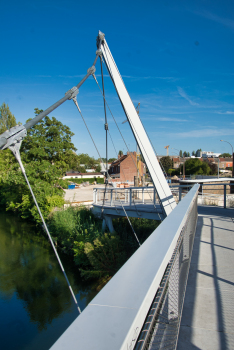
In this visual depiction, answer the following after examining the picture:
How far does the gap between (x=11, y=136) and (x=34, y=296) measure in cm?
846

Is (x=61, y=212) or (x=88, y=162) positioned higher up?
(x=88, y=162)

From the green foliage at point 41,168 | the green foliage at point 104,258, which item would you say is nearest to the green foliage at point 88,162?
the green foliage at point 41,168

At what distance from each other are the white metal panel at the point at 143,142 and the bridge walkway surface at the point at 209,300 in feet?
11.0

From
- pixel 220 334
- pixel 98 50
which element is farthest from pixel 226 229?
pixel 98 50

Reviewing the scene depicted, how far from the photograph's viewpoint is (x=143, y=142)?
8547 mm

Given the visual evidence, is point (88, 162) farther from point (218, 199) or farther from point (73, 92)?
point (73, 92)

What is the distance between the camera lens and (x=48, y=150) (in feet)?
82.5

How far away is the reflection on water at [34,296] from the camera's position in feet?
27.8

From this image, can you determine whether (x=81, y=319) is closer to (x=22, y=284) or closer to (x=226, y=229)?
(x=226, y=229)

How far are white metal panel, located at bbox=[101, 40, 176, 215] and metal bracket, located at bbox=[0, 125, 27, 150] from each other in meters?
4.24

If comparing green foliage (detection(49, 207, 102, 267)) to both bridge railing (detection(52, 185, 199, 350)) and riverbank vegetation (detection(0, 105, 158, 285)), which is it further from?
bridge railing (detection(52, 185, 199, 350))

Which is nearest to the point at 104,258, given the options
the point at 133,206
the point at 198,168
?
the point at 133,206

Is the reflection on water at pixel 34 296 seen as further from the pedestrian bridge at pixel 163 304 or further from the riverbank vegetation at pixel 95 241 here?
the pedestrian bridge at pixel 163 304

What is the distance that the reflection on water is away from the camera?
846 cm
